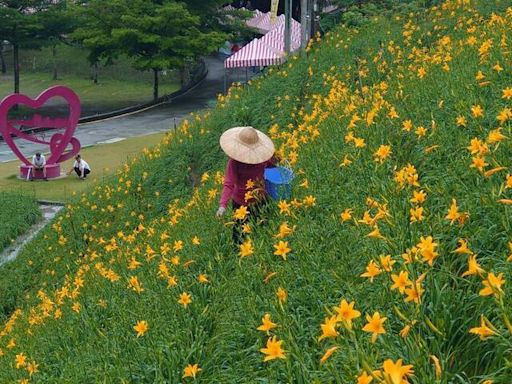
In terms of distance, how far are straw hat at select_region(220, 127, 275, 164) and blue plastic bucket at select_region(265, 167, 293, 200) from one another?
13 centimetres

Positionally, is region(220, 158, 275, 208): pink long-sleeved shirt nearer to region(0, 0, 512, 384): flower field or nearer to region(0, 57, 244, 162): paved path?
region(0, 0, 512, 384): flower field

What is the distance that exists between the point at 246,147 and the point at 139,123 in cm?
2074

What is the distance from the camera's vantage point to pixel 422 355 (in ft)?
6.48

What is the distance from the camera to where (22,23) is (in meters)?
28.3

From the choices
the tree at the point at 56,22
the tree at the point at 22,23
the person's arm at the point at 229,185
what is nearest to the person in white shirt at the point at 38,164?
the person's arm at the point at 229,185

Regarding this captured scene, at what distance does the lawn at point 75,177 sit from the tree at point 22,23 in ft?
38.4

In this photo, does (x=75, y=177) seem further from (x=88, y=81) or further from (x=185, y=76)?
(x=88, y=81)

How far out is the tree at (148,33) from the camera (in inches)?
1061

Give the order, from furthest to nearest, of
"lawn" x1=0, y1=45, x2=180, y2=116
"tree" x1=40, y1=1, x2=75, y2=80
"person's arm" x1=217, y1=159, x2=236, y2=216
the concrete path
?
"lawn" x1=0, y1=45, x2=180, y2=116 < "tree" x1=40, y1=1, x2=75, y2=80 < the concrete path < "person's arm" x1=217, y1=159, x2=236, y2=216

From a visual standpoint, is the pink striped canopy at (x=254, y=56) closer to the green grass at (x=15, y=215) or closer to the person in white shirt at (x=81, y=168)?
the person in white shirt at (x=81, y=168)

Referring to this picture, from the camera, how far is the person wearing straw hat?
Result: 438cm

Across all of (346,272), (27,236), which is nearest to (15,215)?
(27,236)

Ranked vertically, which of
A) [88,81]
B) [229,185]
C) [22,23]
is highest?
[229,185]

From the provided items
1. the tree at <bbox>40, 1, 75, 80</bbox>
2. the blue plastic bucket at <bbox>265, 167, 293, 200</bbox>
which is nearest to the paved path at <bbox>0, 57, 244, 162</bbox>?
the tree at <bbox>40, 1, 75, 80</bbox>
